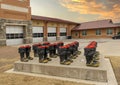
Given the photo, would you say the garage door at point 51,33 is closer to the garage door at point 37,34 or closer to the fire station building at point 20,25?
the fire station building at point 20,25

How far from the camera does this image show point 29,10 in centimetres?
2869

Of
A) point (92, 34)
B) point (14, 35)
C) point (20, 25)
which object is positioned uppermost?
point (20, 25)

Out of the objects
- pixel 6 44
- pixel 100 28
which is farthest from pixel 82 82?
pixel 100 28

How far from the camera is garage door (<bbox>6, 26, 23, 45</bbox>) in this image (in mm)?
24967

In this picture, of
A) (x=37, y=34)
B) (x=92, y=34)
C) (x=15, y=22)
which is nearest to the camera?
(x=15, y=22)

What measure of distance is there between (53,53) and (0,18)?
18913 millimetres

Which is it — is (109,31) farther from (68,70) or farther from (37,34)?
(68,70)

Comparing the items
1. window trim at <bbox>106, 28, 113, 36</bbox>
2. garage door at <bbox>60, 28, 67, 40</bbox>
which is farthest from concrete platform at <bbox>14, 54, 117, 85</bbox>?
garage door at <bbox>60, 28, 67, 40</bbox>

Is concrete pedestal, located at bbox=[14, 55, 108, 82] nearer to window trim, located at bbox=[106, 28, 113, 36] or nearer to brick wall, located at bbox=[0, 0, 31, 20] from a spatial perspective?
brick wall, located at bbox=[0, 0, 31, 20]

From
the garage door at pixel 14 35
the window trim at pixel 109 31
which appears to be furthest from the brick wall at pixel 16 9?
the window trim at pixel 109 31

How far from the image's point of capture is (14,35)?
1022 inches

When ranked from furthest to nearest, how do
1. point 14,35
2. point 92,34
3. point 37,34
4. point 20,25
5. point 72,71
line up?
1. point 92,34
2. point 37,34
3. point 20,25
4. point 14,35
5. point 72,71

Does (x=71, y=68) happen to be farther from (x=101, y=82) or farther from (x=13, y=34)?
(x=13, y=34)

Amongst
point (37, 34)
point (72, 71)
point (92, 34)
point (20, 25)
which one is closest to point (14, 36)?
point (20, 25)
